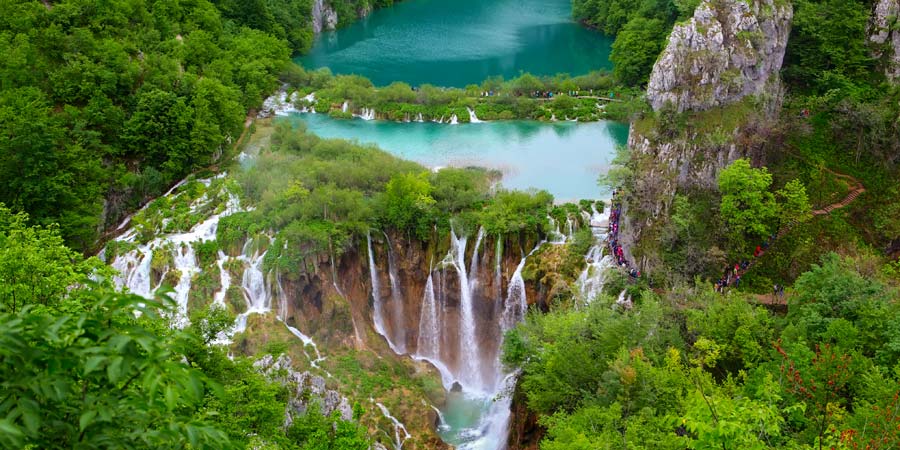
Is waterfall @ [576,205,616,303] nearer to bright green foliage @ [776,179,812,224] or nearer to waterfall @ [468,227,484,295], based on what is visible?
waterfall @ [468,227,484,295]

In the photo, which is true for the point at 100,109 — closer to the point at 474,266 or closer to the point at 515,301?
the point at 474,266

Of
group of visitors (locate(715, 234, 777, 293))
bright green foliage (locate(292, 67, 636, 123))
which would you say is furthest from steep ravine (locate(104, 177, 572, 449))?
bright green foliage (locate(292, 67, 636, 123))

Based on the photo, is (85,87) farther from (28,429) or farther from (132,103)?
(28,429)

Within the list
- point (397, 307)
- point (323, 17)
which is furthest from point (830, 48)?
point (323, 17)

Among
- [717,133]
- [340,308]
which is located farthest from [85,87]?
[717,133]

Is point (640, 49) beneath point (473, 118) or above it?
above

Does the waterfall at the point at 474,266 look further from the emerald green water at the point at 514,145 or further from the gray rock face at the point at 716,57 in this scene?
the gray rock face at the point at 716,57
